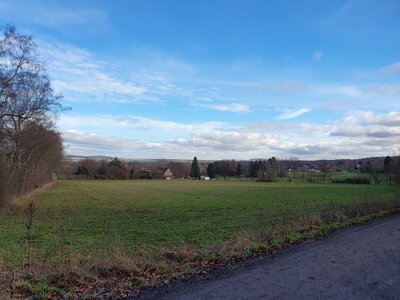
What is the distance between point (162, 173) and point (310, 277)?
167728mm

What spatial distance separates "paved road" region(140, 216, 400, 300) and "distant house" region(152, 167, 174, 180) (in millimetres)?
157760

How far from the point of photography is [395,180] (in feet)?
289

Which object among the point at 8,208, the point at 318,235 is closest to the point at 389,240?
the point at 318,235

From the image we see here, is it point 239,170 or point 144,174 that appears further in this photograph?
point 239,170

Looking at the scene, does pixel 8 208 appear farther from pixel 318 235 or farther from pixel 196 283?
pixel 196 283

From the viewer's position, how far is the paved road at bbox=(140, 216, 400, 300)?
270 inches

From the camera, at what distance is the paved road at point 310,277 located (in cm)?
685

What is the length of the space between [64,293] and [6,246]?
415 inches

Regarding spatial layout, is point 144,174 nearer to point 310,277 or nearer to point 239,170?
point 239,170

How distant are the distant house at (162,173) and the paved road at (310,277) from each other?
15776cm

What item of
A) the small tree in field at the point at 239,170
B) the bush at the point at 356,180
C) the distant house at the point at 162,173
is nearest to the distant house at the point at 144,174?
the distant house at the point at 162,173

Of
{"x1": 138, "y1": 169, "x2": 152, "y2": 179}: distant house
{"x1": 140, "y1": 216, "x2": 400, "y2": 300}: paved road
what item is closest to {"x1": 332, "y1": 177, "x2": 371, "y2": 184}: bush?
{"x1": 138, "y1": 169, "x2": 152, "y2": 179}: distant house

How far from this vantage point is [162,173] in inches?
6870

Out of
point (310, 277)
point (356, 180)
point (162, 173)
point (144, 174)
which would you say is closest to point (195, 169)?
point (162, 173)
